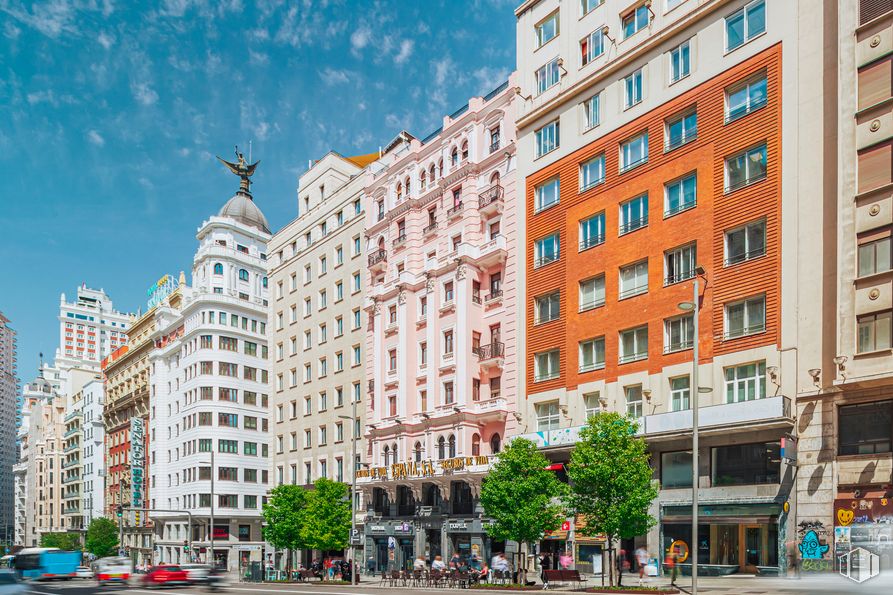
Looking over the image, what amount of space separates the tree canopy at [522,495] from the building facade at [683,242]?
3.57 meters

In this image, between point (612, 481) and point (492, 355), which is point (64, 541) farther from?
point (612, 481)

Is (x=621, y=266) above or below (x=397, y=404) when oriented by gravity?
above

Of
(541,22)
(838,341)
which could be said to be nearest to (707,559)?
(838,341)

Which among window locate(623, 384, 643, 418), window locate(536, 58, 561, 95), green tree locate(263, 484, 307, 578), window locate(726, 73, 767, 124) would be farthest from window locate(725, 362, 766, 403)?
green tree locate(263, 484, 307, 578)

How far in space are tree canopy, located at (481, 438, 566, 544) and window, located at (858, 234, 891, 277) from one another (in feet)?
58.2

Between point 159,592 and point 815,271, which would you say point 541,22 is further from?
point 159,592

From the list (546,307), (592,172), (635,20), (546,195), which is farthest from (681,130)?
(546,307)

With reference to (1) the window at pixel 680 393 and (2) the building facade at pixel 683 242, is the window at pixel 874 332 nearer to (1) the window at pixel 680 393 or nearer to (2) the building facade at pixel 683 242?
(2) the building facade at pixel 683 242

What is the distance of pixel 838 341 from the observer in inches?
1419

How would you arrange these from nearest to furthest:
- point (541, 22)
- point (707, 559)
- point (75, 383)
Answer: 1. point (707, 559)
2. point (541, 22)
3. point (75, 383)

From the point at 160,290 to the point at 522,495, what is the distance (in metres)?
95.5

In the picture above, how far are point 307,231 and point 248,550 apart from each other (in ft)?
133

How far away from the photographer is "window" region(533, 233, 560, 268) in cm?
5272

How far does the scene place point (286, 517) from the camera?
211 ft
